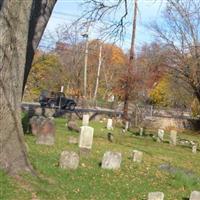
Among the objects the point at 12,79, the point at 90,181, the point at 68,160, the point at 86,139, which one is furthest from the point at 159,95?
the point at 12,79

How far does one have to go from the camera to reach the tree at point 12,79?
383 inches

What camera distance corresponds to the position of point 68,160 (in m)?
11.8

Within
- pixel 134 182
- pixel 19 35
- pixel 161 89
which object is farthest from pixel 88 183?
pixel 161 89

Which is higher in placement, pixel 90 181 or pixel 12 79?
pixel 12 79

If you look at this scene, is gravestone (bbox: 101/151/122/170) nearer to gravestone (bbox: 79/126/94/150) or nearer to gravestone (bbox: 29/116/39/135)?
gravestone (bbox: 79/126/94/150)

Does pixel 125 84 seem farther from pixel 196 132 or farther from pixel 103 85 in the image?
pixel 103 85

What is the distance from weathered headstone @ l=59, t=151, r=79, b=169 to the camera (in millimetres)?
11688

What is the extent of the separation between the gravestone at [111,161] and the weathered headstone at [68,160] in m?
1.17

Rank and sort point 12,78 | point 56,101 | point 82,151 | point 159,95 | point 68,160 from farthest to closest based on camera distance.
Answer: point 159,95 < point 56,101 < point 82,151 < point 68,160 < point 12,78

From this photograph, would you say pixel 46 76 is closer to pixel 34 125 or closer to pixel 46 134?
pixel 34 125

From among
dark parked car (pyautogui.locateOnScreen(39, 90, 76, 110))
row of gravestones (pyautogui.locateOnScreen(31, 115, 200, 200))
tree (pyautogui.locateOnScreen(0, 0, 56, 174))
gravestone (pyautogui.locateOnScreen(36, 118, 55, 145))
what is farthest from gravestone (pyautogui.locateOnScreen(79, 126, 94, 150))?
dark parked car (pyautogui.locateOnScreen(39, 90, 76, 110))

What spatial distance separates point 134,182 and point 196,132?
33.0 meters

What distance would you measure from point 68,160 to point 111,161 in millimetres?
1511

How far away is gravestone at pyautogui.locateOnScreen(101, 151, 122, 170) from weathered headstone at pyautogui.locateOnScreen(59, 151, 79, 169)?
3.83 ft
